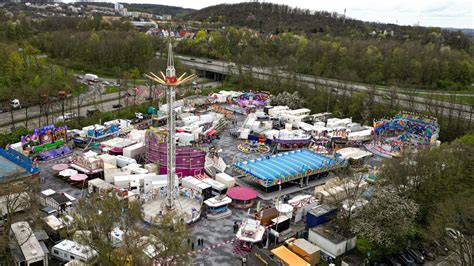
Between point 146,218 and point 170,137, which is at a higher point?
point 170,137

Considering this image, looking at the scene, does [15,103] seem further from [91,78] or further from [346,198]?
[346,198]

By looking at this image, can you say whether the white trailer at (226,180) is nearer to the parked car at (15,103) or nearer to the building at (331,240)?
the building at (331,240)

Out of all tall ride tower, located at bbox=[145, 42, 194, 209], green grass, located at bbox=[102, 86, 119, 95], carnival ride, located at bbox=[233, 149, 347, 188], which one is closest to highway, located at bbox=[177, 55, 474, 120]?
green grass, located at bbox=[102, 86, 119, 95]

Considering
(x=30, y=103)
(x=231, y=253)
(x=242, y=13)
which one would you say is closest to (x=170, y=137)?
(x=231, y=253)

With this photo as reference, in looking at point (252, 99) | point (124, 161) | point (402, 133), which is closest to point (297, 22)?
point (252, 99)

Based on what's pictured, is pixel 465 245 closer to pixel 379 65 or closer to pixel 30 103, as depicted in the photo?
pixel 30 103
